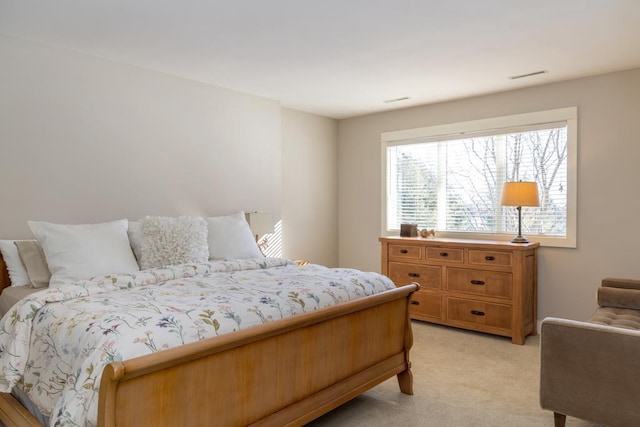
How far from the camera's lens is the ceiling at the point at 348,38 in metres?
2.57

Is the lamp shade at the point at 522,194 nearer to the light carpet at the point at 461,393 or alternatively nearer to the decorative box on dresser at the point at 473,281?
the decorative box on dresser at the point at 473,281

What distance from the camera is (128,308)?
6.15 feet

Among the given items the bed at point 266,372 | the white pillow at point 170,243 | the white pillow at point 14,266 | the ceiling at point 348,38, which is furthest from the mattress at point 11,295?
the ceiling at point 348,38

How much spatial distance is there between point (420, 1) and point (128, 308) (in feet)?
7.35

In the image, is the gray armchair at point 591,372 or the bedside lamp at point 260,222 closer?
the gray armchair at point 591,372

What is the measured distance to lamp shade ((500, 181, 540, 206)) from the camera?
3895 millimetres

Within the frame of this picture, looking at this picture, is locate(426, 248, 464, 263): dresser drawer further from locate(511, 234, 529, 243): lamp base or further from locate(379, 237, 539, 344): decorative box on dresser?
locate(511, 234, 529, 243): lamp base

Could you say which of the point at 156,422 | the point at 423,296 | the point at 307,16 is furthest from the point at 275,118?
the point at 156,422

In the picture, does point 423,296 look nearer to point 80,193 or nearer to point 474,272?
point 474,272

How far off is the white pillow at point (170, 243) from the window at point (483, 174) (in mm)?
2777

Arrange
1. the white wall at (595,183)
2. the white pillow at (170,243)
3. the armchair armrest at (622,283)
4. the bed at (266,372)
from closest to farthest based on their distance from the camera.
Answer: the bed at (266,372) < the white pillow at (170,243) < the armchair armrest at (622,283) < the white wall at (595,183)

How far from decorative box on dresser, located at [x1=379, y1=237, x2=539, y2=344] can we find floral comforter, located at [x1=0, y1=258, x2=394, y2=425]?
1817mm

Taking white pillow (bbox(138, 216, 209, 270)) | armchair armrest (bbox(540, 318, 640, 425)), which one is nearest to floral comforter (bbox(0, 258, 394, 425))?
white pillow (bbox(138, 216, 209, 270))

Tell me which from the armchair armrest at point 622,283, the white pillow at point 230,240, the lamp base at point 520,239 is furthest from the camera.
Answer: the lamp base at point 520,239
